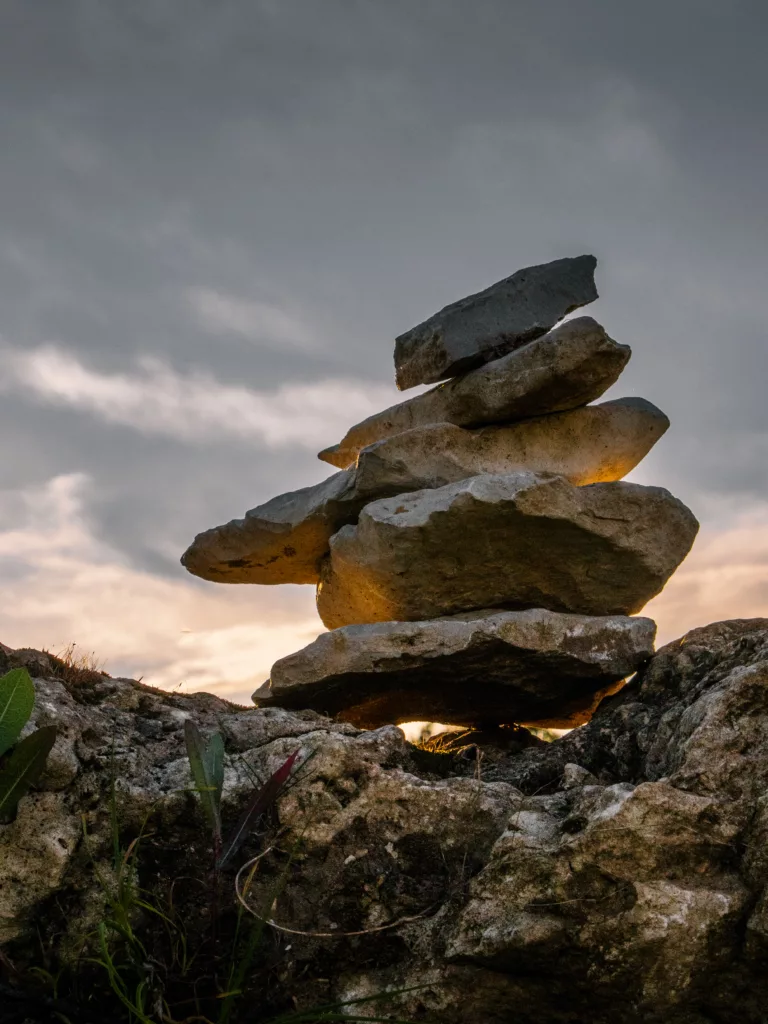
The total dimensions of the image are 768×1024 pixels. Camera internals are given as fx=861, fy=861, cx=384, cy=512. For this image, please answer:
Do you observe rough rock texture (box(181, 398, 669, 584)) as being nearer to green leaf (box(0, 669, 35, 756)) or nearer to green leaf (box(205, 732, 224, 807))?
green leaf (box(205, 732, 224, 807))

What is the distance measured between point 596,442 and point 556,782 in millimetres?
3712

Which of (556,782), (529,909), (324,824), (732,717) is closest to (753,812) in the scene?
(732,717)

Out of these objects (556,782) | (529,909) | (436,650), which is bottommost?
(529,909)

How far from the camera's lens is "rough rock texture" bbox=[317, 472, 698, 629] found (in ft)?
21.4

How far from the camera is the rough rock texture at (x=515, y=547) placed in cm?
652

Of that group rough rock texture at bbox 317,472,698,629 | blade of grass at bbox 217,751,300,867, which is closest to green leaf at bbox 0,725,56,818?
blade of grass at bbox 217,751,300,867

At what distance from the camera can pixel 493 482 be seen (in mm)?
6520

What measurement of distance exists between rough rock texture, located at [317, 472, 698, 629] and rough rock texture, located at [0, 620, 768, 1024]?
2.53 meters

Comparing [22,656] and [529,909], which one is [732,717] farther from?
[22,656]

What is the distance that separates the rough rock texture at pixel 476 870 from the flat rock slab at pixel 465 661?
195 centimetres

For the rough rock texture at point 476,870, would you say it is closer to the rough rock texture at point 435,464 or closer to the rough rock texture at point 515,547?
the rough rock texture at point 515,547

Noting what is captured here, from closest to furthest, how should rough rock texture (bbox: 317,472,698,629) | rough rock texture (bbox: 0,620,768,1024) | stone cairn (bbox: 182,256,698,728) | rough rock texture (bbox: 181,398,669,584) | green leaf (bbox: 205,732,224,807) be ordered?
rough rock texture (bbox: 0,620,768,1024), green leaf (bbox: 205,732,224,807), stone cairn (bbox: 182,256,698,728), rough rock texture (bbox: 317,472,698,629), rough rock texture (bbox: 181,398,669,584)

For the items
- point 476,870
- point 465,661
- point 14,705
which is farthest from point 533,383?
point 14,705

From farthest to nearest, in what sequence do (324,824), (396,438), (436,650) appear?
(396,438) < (436,650) < (324,824)
